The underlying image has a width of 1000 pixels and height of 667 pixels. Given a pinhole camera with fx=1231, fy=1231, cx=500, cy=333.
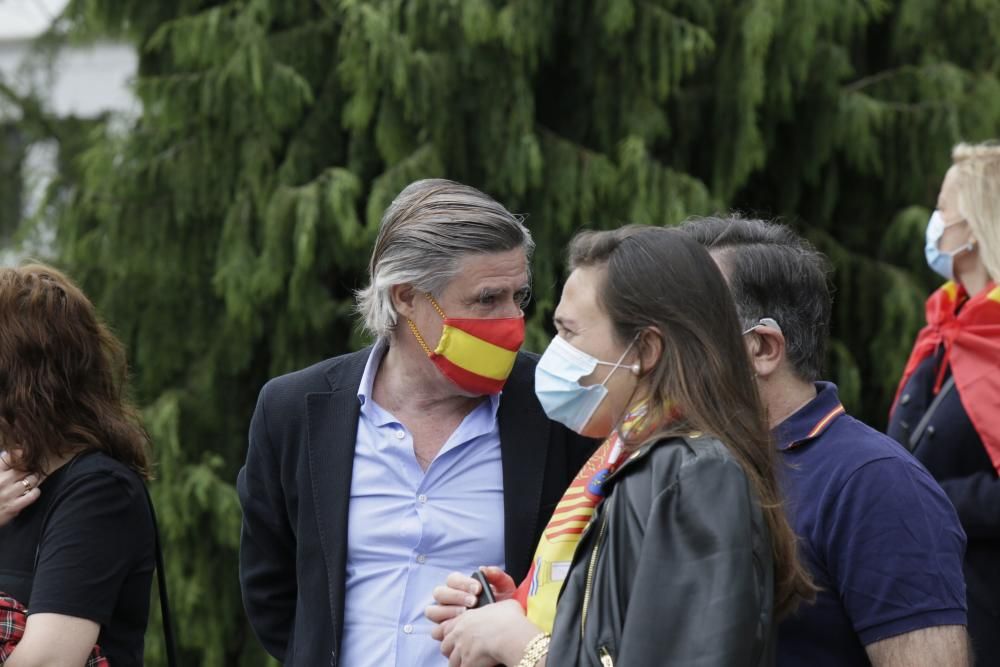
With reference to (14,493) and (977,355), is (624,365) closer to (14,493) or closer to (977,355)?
(14,493)

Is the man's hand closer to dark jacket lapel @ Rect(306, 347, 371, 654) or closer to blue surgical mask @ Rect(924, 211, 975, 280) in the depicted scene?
dark jacket lapel @ Rect(306, 347, 371, 654)

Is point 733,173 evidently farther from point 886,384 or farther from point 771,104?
point 886,384

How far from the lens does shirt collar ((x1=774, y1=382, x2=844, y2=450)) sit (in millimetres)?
2443

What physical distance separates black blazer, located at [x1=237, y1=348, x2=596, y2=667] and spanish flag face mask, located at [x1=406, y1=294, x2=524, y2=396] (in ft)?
0.44

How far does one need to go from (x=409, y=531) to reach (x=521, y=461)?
1.05ft

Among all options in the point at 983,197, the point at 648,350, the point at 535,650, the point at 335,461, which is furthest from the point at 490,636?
the point at 983,197

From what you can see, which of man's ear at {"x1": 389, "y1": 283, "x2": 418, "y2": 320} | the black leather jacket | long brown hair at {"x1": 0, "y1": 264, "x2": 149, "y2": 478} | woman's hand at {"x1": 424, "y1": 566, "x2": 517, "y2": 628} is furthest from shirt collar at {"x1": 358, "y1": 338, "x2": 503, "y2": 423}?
the black leather jacket

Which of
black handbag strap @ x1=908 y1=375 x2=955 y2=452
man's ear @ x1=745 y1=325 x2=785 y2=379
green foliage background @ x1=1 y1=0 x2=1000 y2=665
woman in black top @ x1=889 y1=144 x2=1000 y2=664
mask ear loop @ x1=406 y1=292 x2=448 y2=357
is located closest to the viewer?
man's ear @ x1=745 y1=325 x2=785 y2=379

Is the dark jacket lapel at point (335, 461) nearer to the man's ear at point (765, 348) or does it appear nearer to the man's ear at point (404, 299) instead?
the man's ear at point (404, 299)

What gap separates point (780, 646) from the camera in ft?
7.70

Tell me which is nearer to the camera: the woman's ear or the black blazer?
the woman's ear

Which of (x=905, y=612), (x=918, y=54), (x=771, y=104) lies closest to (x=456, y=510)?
(x=905, y=612)

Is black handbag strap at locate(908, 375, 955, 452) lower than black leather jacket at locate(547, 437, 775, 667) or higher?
lower

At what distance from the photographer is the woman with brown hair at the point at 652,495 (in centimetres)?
191
